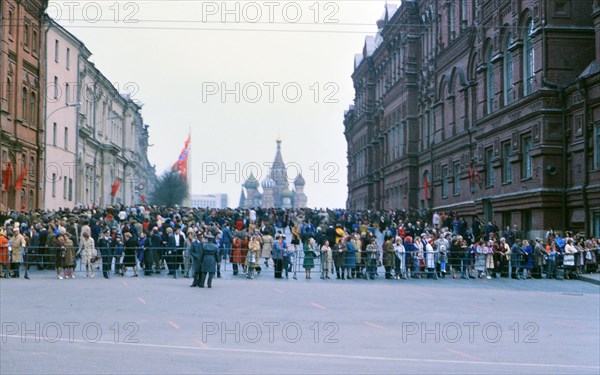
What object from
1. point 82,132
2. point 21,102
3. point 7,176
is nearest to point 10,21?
point 21,102

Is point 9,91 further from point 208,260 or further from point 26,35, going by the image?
point 208,260

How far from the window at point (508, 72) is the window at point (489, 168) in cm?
355

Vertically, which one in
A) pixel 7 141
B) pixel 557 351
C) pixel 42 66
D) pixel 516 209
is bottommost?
pixel 557 351

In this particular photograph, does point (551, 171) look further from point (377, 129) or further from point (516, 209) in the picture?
point (377, 129)

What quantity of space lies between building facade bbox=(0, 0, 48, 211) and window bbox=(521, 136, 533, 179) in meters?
24.8

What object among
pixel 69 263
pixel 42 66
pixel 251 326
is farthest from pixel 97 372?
pixel 42 66

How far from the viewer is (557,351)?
15172mm

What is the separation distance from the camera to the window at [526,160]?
138 feet

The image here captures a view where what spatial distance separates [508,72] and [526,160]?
508 cm

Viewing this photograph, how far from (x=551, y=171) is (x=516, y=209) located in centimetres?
402

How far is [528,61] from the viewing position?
42.3 metres

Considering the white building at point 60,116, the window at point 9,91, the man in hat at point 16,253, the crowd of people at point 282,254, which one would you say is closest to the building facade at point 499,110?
the crowd of people at point 282,254

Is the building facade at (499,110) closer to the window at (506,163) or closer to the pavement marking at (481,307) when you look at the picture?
the window at (506,163)

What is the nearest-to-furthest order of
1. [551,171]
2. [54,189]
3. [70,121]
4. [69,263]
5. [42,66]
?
1. [69,263]
2. [551,171]
3. [42,66]
4. [54,189]
5. [70,121]
